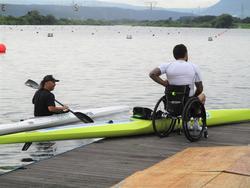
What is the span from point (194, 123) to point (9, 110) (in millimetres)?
12817

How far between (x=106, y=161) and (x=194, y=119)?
187 cm

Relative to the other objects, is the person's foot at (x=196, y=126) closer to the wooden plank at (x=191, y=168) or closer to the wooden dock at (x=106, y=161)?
the wooden dock at (x=106, y=161)

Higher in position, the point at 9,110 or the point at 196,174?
the point at 196,174

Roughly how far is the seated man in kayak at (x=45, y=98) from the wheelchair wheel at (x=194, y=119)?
3.18 meters

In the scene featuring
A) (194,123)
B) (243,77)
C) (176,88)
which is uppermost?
(176,88)

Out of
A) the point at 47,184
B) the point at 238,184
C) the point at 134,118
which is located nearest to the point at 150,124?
the point at 134,118

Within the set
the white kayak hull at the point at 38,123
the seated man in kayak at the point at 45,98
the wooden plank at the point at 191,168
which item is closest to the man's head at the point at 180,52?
the wooden plank at the point at 191,168

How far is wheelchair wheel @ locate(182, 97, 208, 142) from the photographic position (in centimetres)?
838

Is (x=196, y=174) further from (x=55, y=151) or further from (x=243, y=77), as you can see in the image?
(x=243, y=77)

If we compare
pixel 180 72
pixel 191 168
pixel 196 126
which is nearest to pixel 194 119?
pixel 196 126

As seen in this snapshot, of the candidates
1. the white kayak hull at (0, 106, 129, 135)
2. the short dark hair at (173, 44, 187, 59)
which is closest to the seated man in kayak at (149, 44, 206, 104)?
the short dark hair at (173, 44, 187, 59)

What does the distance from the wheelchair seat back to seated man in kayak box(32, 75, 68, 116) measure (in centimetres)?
291

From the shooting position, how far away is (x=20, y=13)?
537 feet

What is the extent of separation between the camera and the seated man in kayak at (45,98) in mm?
10578
